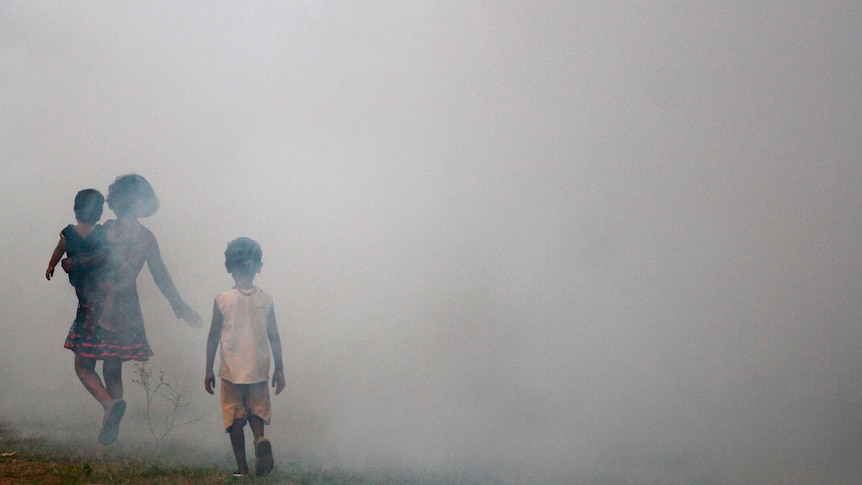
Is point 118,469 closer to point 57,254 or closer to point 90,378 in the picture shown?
point 90,378

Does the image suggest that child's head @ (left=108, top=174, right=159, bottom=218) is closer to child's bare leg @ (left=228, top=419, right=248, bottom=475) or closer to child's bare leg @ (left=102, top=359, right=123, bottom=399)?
child's bare leg @ (left=102, top=359, right=123, bottom=399)

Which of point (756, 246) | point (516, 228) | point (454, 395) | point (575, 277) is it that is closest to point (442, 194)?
point (516, 228)

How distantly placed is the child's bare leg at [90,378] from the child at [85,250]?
8.3 inches

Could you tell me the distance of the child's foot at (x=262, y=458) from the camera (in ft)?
19.9

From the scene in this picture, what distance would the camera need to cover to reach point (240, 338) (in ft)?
20.6

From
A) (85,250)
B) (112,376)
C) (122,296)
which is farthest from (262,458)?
(85,250)

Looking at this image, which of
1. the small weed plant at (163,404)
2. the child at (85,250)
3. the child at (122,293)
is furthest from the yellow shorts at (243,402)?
the small weed plant at (163,404)

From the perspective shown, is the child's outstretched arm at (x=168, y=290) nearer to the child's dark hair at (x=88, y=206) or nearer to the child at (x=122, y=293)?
the child at (x=122, y=293)

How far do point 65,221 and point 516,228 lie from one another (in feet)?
23.9

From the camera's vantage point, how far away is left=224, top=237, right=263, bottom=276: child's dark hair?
6309 mm

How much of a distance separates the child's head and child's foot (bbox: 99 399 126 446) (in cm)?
179

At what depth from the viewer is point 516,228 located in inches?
519

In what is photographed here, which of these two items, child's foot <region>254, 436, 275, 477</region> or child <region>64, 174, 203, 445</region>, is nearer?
child's foot <region>254, 436, 275, 477</region>

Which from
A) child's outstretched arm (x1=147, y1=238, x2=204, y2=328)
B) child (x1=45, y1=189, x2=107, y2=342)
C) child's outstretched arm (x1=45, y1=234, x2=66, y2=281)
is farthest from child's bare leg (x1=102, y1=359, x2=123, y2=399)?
child's outstretched arm (x1=45, y1=234, x2=66, y2=281)
